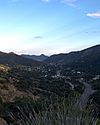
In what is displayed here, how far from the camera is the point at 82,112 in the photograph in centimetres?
599

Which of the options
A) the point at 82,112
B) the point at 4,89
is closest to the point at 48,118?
the point at 82,112

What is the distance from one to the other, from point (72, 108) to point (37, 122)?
68 centimetres

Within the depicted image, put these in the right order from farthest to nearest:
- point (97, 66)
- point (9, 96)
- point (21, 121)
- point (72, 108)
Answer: point (97, 66) < point (9, 96) < point (21, 121) < point (72, 108)

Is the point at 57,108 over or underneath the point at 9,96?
over

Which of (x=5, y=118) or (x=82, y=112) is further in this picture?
(x=5, y=118)

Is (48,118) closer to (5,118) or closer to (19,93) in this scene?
(5,118)

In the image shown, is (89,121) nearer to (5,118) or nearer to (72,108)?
(72,108)

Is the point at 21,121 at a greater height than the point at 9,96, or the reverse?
the point at 21,121

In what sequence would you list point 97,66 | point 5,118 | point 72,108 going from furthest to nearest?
1. point 97,66
2. point 5,118
3. point 72,108

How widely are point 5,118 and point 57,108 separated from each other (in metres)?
17.7

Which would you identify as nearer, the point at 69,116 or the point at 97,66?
the point at 69,116

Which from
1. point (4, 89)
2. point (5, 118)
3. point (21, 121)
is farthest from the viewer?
point (4, 89)

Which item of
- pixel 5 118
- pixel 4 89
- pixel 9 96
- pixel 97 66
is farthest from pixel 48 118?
pixel 97 66

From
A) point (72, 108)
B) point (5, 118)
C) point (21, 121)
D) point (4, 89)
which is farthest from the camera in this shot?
point (4, 89)
